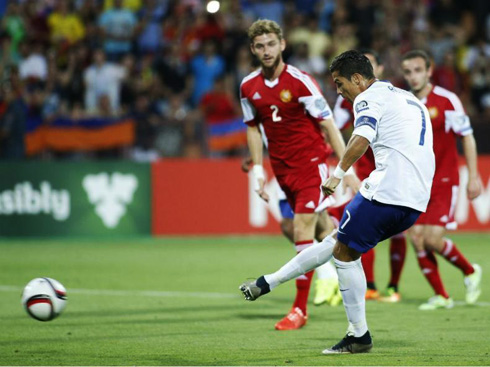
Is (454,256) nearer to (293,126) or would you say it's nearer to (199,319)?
(293,126)

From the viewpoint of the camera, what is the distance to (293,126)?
9.09 metres

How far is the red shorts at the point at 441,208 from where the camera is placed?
9867mm

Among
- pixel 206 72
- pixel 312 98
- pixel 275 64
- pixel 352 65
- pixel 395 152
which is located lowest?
pixel 206 72

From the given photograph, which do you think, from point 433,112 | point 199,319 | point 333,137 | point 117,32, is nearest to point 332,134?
point 333,137

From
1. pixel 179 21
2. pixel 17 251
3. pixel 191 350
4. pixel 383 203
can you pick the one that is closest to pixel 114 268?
pixel 17 251

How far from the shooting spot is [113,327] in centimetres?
854

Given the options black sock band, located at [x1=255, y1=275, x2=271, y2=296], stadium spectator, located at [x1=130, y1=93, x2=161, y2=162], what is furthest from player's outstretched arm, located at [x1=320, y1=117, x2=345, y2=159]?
stadium spectator, located at [x1=130, y1=93, x2=161, y2=162]

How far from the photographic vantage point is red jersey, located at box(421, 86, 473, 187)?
32.5 feet

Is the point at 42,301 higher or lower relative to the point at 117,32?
lower

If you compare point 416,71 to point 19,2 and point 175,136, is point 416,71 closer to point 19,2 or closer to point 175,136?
point 175,136

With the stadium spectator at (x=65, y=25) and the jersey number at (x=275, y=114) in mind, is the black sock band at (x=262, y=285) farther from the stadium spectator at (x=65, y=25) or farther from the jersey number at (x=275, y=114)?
the stadium spectator at (x=65, y=25)

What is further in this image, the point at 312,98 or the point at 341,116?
the point at 341,116

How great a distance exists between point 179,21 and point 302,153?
40.7ft

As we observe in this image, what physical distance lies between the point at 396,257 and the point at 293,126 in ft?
7.77
